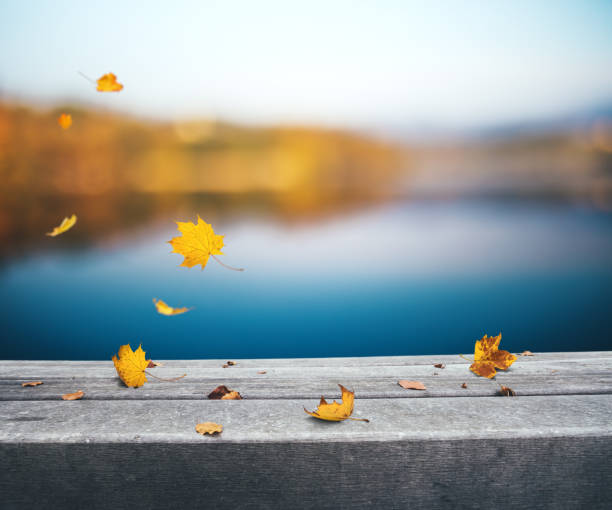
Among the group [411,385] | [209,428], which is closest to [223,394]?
[209,428]

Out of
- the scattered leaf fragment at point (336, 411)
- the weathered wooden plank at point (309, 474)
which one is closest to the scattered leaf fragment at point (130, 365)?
the weathered wooden plank at point (309, 474)

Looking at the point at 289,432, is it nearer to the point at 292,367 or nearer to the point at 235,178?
the point at 292,367

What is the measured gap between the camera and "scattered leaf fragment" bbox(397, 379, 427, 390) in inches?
44.7

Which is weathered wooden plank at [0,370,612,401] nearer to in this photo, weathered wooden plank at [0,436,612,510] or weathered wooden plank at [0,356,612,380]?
weathered wooden plank at [0,356,612,380]

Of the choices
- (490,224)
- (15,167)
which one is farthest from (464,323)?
(15,167)

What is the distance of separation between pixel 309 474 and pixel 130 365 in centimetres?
61

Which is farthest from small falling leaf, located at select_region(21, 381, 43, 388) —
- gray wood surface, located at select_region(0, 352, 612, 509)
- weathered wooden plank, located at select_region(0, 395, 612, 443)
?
gray wood surface, located at select_region(0, 352, 612, 509)

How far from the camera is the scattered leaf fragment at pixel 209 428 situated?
2.85 ft

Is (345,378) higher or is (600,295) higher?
(345,378)

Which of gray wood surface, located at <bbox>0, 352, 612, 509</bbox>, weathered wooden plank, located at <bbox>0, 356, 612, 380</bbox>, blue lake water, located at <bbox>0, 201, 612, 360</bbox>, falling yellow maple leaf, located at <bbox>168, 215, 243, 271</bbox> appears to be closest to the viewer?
gray wood surface, located at <bbox>0, 352, 612, 509</bbox>

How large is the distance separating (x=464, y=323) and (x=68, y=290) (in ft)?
30.7

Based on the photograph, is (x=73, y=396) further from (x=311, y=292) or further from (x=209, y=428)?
(x=311, y=292)

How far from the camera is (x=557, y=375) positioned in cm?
124

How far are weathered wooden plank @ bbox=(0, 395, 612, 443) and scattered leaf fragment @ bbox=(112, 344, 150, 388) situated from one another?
12 centimetres
